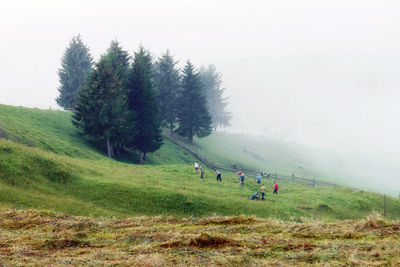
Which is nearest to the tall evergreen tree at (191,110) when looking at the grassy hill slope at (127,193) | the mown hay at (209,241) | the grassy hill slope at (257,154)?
the grassy hill slope at (257,154)

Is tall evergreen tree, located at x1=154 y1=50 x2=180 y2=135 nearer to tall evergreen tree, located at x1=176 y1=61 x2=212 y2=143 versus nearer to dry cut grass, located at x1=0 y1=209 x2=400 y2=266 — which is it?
tall evergreen tree, located at x1=176 y1=61 x2=212 y2=143

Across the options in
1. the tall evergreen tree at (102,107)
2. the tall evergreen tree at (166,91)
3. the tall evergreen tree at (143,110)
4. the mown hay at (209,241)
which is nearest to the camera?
the mown hay at (209,241)

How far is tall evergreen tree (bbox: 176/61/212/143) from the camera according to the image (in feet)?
206

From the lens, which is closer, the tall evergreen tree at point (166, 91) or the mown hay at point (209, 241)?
the mown hay at point (209, 241)

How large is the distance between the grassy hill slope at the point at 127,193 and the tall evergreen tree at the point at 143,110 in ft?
33.7

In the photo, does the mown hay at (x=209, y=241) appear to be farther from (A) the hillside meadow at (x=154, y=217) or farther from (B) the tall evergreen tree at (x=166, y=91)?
(B) the tall evergreen tree at (x=166, y=91)

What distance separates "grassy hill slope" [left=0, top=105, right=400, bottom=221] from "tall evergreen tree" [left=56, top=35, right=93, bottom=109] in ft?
102

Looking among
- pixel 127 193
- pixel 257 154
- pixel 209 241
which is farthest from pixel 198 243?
pixel 257 154

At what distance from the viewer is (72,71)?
223 ft

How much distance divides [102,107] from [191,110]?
82.1ft

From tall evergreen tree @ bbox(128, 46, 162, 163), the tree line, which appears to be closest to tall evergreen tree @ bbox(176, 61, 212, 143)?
the tree line

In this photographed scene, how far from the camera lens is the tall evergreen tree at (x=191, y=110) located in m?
62.7

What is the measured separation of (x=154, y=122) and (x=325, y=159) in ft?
242

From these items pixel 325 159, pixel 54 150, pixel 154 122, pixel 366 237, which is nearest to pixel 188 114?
pixel 154 122
